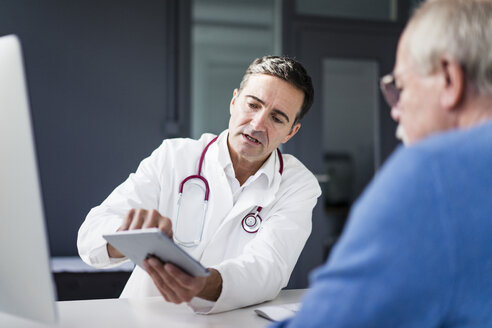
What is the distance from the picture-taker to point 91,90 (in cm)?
333

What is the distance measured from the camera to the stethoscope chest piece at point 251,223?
5.26 ft

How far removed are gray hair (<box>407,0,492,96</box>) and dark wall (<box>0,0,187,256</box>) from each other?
281cm

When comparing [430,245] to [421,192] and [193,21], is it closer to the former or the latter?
[421,192]

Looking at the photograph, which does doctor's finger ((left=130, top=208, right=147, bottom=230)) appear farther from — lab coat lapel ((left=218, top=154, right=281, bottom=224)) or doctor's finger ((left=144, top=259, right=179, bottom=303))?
lab coat lapel ((left=218, top=154, right=281, bottom=224))

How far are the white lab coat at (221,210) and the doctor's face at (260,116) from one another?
0.21 ft

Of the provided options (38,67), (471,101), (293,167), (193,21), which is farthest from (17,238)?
(193,21)

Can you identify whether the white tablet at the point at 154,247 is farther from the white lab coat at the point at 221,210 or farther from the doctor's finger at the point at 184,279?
the white lab coat at the point at 221,210

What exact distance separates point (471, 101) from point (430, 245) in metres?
0.23

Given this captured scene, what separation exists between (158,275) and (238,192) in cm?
66

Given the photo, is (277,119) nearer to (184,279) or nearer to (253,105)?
(253,105)

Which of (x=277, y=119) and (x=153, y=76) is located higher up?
(x=153, y=76)

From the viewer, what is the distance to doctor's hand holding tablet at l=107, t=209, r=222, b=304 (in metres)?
1.05

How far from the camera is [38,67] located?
3234 mm

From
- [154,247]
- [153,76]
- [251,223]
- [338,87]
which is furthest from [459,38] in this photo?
[338,87]
